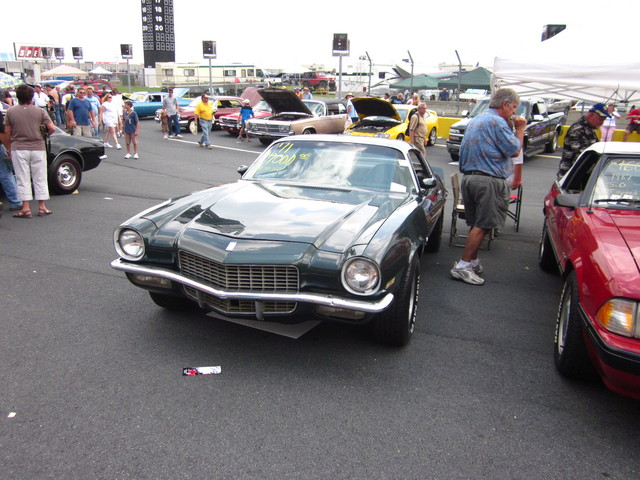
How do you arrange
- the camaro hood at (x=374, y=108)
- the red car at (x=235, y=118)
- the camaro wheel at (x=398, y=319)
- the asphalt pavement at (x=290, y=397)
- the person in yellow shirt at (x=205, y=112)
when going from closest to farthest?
the asphalt pavement at (x=290, y=397)
the camaro wheel at (x=398, y=319)
the camaro hood at (x=374, y=108)
the person in yellow shirt at (x=205, y=112)
the red car at (x=235, y=118)

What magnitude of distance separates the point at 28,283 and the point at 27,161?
3.05m

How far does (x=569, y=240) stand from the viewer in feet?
13.4

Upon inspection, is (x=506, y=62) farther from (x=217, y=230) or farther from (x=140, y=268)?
(x=140, y=268)

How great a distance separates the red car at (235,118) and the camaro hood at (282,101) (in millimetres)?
1185

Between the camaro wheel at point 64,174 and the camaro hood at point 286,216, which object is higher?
the camaro hood at point 286,216

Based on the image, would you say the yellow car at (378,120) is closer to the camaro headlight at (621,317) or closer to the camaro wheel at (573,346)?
the camaro wheel at (573,346)

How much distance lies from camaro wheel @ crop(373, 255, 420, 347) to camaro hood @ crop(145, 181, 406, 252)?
1.57 ft

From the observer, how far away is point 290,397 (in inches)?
127

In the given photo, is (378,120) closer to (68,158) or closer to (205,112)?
(205,112)

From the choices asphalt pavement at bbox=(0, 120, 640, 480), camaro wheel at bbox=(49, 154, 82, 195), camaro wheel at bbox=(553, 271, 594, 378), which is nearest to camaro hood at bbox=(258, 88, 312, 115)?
camaro wheel at bbox=(49, 154, 82, 195)

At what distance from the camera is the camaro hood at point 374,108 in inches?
584

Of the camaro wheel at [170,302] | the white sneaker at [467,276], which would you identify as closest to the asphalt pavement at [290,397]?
the camaro wheel at [170,302]

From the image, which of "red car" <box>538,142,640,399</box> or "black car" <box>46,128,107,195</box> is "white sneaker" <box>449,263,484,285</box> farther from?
"black car" <box>46,128,107,195</box>

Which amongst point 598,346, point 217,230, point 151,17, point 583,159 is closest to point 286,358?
point 217,230
